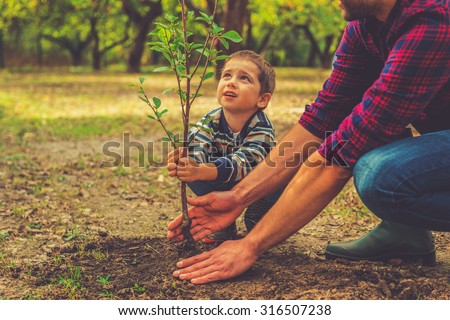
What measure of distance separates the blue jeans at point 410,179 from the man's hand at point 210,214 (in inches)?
28.0

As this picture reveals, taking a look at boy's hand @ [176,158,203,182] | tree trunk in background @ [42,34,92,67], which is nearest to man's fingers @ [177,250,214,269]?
boy's hand @ [176,158,203,182]

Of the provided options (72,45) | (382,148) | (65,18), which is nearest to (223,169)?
(382,148)

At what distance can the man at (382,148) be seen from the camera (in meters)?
2.49

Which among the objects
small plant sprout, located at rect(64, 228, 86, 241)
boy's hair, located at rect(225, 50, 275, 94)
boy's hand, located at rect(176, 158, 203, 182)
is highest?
boy's hair, located at rect(225, 50, 275, 94)

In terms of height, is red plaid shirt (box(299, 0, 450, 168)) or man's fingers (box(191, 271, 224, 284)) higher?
red plaid shirt (box(299, 0, 450, 168))

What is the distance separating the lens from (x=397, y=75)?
2484mm

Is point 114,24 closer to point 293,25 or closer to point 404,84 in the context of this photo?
point 293,25

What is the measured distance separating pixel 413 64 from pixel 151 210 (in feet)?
8.17

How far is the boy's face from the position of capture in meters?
3.42

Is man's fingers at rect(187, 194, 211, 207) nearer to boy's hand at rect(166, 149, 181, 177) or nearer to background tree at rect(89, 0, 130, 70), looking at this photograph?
boy's hand at rect(166, 149, 181, 177)

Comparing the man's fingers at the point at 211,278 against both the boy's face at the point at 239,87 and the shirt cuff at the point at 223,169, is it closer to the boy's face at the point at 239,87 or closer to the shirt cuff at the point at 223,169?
the shirt cuff at the point at 223,169

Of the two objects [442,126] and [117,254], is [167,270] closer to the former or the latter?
[117,254]

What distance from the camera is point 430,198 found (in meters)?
2.61

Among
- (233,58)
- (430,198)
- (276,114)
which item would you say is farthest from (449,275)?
(276,114)
